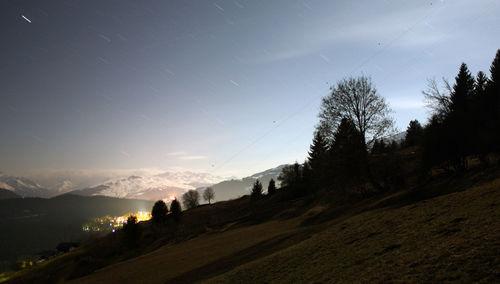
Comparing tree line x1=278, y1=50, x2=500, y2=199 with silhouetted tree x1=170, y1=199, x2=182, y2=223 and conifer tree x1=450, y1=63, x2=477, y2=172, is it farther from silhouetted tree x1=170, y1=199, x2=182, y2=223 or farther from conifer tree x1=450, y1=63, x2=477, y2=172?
silhouetted tree x1=170, y1=199, x2=182, y2=223

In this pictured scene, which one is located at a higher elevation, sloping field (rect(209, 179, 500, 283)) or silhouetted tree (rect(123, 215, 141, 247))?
sloping field (rect(209, 179, 500, 283))

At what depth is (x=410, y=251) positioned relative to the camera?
7.75 meters

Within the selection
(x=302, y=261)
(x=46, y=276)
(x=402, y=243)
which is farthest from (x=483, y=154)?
(x=46, y=276)

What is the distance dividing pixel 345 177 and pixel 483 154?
12.0 m

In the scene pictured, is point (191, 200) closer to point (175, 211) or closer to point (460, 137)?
point (175, 211)

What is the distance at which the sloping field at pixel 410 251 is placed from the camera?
19.4 feet

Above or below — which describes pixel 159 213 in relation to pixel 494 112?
below

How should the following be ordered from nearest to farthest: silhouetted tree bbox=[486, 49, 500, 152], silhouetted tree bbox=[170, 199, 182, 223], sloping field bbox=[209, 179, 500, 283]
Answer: sloping field bbox=[209, 179, 500, 283] < silhouetted tree bbox=[486, 49, 500, 152] < silhouetted tree bbox=[170, 199, 182, 223]

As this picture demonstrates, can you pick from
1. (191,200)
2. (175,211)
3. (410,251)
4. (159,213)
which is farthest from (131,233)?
(191,200)

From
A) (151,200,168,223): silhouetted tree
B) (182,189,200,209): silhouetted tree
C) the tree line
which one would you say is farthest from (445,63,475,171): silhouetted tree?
(182,189,200,209): silhouetted tree

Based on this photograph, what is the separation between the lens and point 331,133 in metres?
25.5

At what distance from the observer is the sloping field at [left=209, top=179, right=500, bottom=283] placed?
5.92 m

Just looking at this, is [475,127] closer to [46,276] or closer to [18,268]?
[46,276]

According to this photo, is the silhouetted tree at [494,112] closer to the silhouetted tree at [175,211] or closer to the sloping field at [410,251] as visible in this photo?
the sloping field at [410,251]
